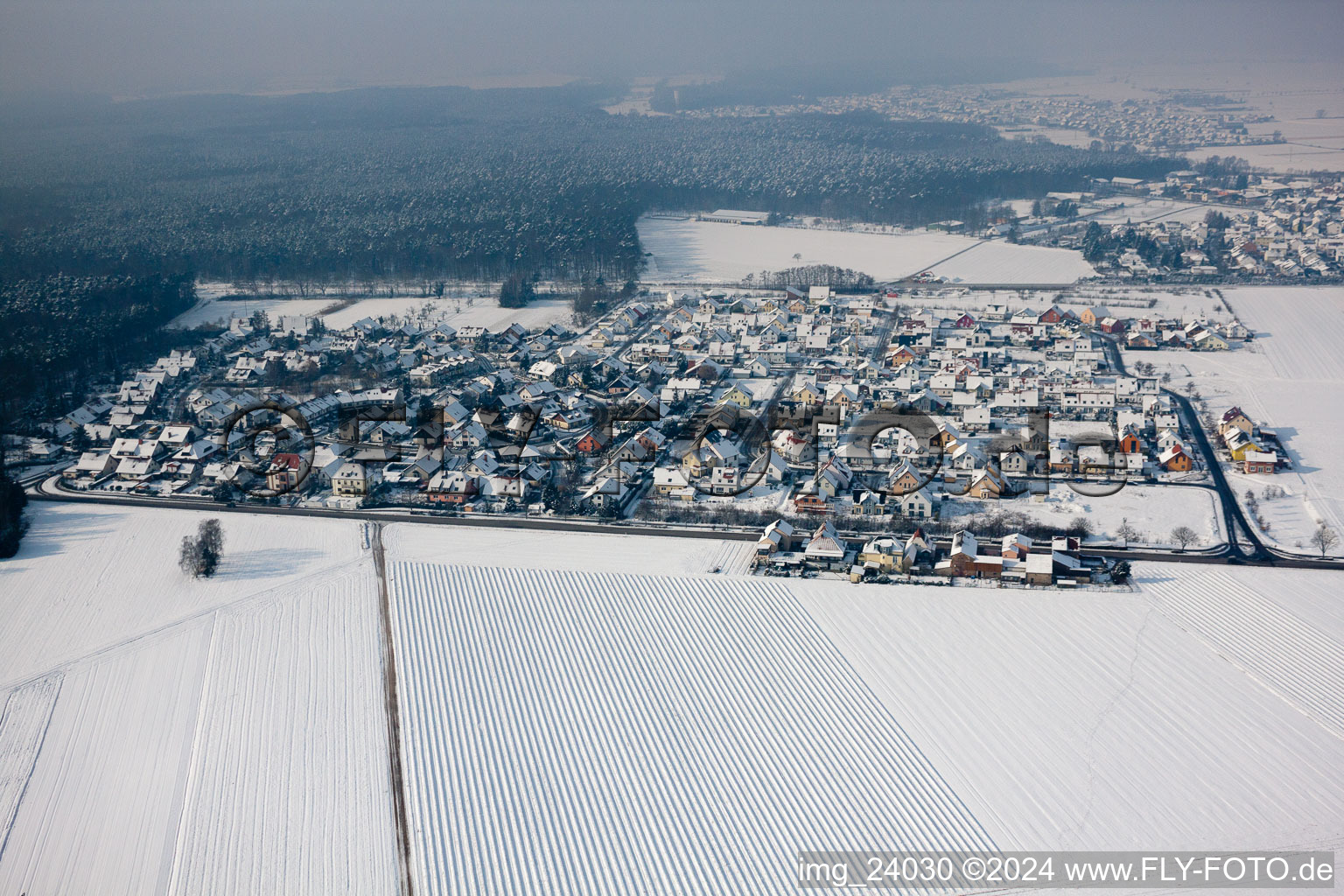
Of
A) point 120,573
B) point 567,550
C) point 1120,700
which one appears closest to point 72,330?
point 120,573

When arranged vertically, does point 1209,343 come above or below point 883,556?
above

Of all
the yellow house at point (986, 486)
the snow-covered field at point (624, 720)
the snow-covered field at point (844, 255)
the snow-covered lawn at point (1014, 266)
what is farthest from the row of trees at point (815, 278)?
the snow-covered field at point (624, 720)

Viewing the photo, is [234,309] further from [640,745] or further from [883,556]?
[640,745]

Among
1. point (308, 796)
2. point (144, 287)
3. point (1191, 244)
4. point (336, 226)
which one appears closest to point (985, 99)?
point (1191, 244)

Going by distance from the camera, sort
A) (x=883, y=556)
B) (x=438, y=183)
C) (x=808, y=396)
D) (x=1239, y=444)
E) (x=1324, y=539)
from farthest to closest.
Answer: (x=438, y=183) → (x=808, y=396) → (x=1239, y=444) → (x=1324, y=539) → (x=883, y=556)

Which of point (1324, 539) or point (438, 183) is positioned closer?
point (1324, 539)

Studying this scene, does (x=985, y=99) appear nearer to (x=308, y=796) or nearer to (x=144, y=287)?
(x=144, y=287)
